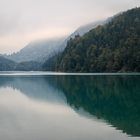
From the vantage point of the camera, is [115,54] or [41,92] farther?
[115,54]

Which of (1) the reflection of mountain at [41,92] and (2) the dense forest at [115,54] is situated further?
(2) the dense forest at [115,54]

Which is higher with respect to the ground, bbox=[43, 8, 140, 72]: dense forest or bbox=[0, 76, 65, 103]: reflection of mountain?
bbox=[43, 8, 140, 72]: dense forest

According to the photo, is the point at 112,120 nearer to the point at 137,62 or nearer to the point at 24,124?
the point at 24,124

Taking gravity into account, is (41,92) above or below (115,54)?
below

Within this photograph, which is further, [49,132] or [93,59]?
[93,59]

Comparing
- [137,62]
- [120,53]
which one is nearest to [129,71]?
[137,62]

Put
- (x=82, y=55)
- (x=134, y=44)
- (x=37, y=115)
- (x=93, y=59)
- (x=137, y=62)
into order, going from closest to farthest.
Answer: (x=37, y=115)
(x=137, y=62)
(x=134, y=44)
(x=93, y=59)
(x=82, y=55)

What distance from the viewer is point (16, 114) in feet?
111

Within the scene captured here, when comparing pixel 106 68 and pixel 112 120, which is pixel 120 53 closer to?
pixel 106 68

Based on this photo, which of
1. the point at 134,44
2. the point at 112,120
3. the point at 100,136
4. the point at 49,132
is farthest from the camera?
the point at 134,44

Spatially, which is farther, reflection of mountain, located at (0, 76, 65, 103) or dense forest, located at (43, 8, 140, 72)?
dense forest, located at (43, 8, 140, 72)

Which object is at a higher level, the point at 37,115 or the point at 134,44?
the point at 134,44

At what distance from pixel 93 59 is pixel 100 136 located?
164679 mm

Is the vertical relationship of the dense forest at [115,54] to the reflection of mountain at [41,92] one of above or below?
above
